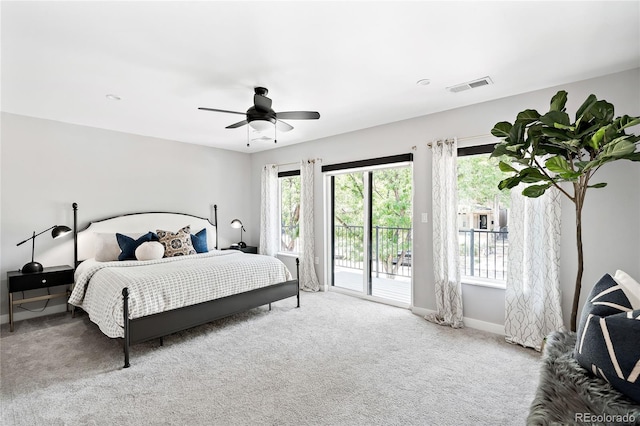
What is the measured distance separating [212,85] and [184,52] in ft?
2.01

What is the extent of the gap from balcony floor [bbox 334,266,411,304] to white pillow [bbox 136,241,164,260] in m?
2.67

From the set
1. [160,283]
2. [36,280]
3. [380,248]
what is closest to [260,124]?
[160,283]

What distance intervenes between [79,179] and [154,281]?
7.90ft

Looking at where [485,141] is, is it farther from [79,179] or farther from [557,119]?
[79,179]

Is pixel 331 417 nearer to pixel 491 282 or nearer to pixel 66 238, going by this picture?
pixel 491 282

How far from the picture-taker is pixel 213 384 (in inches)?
97.2

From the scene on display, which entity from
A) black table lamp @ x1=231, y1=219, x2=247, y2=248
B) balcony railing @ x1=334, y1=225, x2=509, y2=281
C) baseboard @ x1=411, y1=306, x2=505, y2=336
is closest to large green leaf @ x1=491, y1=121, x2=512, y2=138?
balcony railing @ x1=334, y1=225, x2=509, y2=281

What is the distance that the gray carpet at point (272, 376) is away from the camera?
210cm

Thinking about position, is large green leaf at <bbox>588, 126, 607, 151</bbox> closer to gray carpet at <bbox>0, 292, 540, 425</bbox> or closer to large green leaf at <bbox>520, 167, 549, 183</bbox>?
large green leaf at <bbox>520, 167, 549, 183</bbox>

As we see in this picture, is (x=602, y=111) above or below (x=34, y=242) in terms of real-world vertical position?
above

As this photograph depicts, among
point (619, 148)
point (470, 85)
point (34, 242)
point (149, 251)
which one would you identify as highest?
point (470, 85)

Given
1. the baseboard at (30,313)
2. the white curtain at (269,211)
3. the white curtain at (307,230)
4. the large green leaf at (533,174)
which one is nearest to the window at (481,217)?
the large green leaf at (533,174)

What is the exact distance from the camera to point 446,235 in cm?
374

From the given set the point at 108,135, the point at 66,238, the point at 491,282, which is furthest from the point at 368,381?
the point at 108,135
